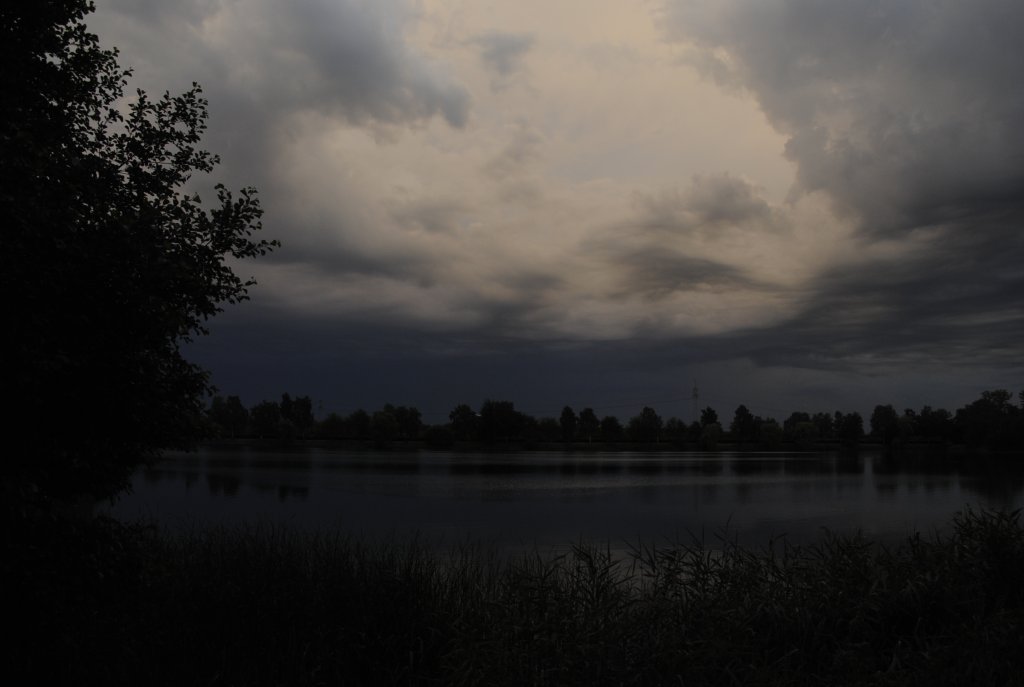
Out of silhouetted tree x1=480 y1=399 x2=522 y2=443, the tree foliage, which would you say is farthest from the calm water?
silhouetted tree x1=480 y1=399 x2=522 y2=443

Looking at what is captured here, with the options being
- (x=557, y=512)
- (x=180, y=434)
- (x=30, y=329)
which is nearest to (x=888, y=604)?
(x=180, y=434)

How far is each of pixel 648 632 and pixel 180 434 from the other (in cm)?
625

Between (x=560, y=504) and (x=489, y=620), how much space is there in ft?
119

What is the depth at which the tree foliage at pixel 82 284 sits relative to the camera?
6.67 meters

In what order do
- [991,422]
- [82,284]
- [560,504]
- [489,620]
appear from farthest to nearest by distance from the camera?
[991,422] < [560,504] < [489,620] < [82,284]

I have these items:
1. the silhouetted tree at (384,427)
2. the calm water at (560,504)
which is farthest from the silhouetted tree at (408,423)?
the calm water at (560,504)

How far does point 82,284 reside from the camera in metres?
7.01

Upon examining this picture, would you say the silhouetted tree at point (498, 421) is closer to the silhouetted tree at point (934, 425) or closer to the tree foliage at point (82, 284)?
the silhouetted tree at point (934, 425)

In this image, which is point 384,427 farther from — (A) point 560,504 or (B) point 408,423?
(A) point 560,504

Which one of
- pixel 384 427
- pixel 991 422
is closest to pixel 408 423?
pixel 384 427

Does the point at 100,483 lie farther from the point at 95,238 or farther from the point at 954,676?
the point at 954,676

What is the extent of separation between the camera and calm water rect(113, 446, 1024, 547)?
3288cm

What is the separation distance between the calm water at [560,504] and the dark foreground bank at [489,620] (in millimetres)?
7367

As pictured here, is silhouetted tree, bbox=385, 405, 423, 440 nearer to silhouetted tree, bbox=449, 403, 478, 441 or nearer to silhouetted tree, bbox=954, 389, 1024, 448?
silhouetted tree, bbox=449, 403, 478, 441
